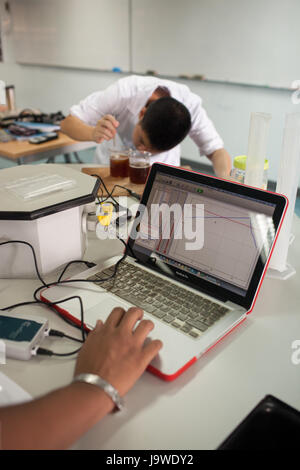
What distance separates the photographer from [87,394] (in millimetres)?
541

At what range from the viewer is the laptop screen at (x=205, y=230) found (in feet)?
2.48

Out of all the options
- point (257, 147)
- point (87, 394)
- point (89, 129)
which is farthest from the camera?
point (89, 129)

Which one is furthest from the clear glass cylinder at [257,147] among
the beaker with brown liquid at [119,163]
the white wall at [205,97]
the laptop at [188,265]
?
the white wall at [205,97]

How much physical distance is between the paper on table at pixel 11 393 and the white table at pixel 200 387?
0.01 meters

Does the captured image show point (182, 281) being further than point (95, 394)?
Yes

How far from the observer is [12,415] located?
0.51m

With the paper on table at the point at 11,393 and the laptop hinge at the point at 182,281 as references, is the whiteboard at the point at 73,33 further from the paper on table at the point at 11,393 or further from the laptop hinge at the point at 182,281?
the paper on table at the point at 11,393

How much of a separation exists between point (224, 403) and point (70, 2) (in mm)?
4752

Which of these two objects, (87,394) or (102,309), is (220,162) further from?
(87,394)

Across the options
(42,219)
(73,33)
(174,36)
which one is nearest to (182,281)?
(42,219)

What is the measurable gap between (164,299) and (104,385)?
0.26 m

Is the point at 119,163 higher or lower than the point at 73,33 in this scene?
lower

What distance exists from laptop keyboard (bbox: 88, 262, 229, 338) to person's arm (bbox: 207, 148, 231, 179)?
1163 mm
